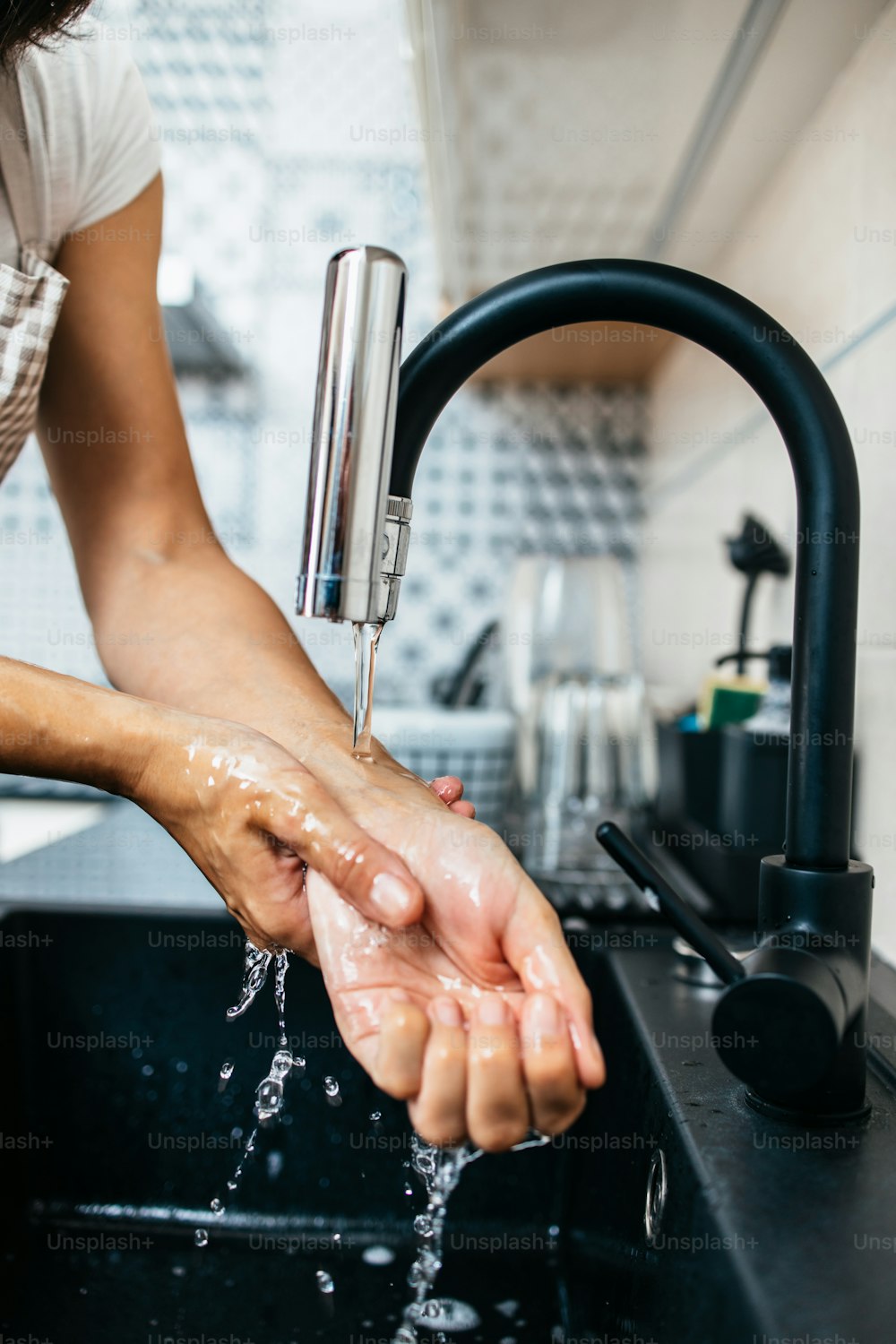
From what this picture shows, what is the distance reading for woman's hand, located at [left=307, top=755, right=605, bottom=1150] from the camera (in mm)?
319

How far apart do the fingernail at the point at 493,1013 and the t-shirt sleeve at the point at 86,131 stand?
55 centimetres

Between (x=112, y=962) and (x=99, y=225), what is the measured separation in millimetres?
505

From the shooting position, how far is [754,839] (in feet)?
2.29

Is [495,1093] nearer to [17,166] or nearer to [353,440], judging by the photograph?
[353,440]

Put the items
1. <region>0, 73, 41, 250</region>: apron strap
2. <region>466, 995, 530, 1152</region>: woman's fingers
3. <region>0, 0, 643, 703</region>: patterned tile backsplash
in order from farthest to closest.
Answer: <region>0, 0, 643, 703</region>: patterned tile backsplash, <region>0, 73, 41, 250</region>: apron strap, <region>466, 995, 530, 1152</region>: woman's fingers

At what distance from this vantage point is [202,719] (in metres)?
0.42

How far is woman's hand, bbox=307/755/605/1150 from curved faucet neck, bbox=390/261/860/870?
116 millimetres

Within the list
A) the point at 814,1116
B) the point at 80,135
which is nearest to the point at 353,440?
the point at 814,1116

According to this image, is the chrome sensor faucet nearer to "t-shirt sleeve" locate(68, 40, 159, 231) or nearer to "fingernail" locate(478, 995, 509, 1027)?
"fingernail" locate(478, 995, 509, 1027)

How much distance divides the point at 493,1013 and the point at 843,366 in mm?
555

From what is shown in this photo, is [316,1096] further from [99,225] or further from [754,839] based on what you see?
[99,225]

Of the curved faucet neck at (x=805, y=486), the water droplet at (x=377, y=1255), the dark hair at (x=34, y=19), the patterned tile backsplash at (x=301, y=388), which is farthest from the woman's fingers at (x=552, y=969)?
the patterned tile backsplash at (x=301, y=388)

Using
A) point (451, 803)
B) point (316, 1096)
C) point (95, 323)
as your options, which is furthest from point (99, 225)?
point (316, 1096)

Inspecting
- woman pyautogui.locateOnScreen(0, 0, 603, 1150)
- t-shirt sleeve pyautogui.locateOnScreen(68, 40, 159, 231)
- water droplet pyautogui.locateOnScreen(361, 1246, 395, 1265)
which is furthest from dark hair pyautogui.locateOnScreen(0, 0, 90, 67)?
water droplet pyautogui.locateOnScreen(361, 1246, 395, 1265)
